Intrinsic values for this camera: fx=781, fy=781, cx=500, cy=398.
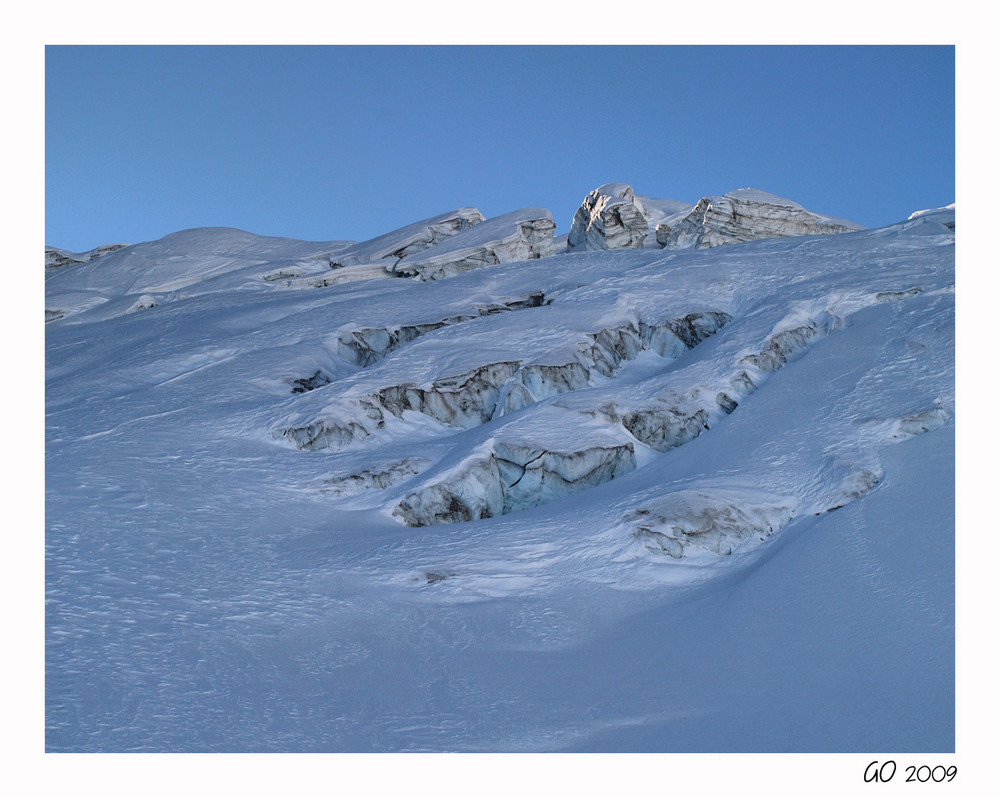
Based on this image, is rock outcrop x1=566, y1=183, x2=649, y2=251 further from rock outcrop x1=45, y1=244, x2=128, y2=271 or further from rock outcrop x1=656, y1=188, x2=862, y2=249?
rock outcrop x1=45, y1=244, x2=128, y2=271

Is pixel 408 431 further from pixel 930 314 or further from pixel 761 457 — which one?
pixel 930 314

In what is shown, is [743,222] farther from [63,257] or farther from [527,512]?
[63,257]

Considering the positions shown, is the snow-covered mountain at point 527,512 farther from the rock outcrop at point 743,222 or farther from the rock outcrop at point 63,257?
the rock outcrop at point 63,257

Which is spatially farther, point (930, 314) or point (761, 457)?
point (930, 314)

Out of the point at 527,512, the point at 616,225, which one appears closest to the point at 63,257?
the point at 616,225
